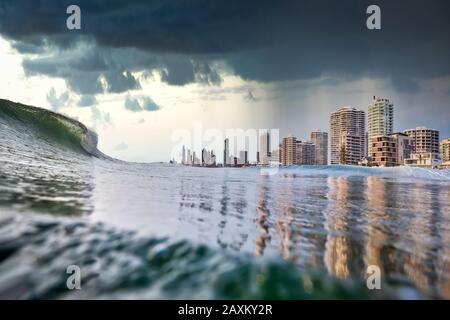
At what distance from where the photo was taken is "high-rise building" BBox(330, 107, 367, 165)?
77.2 metres

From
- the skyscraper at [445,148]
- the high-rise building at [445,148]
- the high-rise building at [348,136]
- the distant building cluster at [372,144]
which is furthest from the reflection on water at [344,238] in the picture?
the skyscraper at [445,148]

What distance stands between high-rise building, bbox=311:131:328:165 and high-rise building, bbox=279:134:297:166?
300 inches

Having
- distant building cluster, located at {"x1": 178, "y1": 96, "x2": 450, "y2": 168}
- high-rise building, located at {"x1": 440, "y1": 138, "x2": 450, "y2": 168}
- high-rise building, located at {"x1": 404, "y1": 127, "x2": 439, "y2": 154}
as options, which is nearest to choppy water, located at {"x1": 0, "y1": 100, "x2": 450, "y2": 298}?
distant building cluster, located at {"x1": 178, "y1": 96, "x2": 450, "y2": 168}

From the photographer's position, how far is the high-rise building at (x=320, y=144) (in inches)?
2783

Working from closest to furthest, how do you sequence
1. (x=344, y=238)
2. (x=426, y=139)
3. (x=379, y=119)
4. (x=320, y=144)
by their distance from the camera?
1. (x=344, y=238)
2. (x=426, y=139)
3. (x=379, y=119)
4. (x=320, y=144)

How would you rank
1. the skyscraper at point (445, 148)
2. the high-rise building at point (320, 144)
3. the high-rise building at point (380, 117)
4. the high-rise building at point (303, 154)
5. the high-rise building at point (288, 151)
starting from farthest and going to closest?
the high-rise building at point (380, 117) → the high-rise building at point (320, 144) → the skyscraper at point (445, 148) → the high-rise building at point (303, 154) → the high-rise building at point (288, 151)

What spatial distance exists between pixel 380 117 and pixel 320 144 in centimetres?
1473

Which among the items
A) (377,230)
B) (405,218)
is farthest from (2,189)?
(405,218)

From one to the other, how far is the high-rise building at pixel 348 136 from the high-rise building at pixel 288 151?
17022mm

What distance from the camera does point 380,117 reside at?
73.2 metres

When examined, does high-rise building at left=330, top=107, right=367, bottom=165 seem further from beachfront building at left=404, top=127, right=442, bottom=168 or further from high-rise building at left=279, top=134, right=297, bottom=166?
high-rise building at left=279, top=134, right=297, bottom=166

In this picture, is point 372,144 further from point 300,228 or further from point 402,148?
point 300,228

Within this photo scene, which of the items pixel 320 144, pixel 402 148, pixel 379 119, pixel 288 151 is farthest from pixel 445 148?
pixel 288 151

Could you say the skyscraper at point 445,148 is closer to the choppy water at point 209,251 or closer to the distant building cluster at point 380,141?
the distant building cluster at point 380,141
